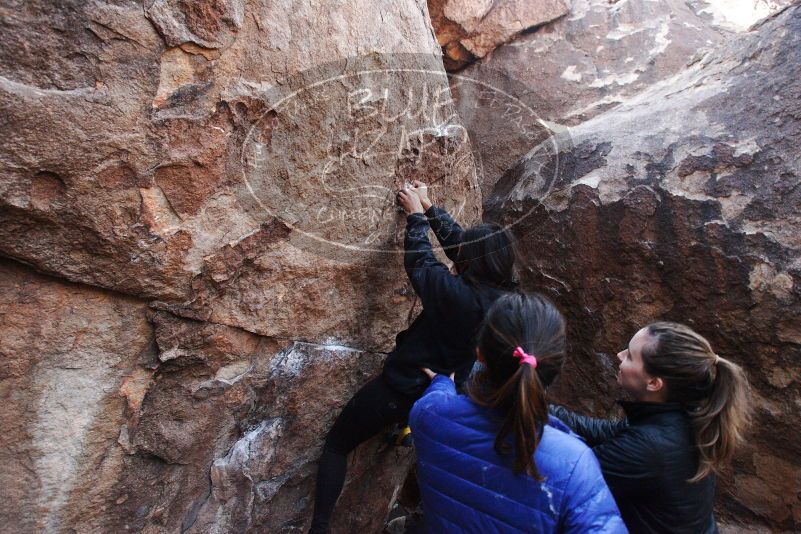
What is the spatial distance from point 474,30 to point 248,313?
3.83 metres

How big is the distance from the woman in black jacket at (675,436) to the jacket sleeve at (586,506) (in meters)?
0.24

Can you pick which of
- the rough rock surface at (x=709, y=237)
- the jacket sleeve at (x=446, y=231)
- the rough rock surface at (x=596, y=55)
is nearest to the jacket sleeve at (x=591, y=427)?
the jacket sleeve at (x=446, y=231)

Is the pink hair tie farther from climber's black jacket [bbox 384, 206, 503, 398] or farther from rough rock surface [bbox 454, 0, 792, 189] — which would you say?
rough rock surface [bbox 454, 0, 792, 189]

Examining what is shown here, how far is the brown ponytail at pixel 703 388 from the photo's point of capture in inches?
53.7

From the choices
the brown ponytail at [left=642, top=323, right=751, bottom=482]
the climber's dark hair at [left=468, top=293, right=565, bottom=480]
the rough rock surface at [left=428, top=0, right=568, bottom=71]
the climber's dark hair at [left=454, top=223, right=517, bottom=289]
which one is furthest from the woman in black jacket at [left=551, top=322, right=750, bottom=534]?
the rough rock surface at [left=428, top=0, right=568, bottom=71]

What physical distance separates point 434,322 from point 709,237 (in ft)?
4.33

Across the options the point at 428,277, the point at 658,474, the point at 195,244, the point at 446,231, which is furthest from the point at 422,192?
the point at 658,474

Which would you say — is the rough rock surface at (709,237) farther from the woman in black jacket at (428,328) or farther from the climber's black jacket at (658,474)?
the climber's black jacket at (658,474)

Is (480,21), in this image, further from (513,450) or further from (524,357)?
(513,450)

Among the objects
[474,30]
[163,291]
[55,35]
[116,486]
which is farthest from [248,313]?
[474,30]

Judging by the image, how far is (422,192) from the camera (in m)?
2.22

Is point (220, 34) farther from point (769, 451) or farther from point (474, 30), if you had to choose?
point (474, 30)

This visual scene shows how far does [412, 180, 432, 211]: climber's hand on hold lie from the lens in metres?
2.19

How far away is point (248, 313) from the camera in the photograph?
1.89 metres
